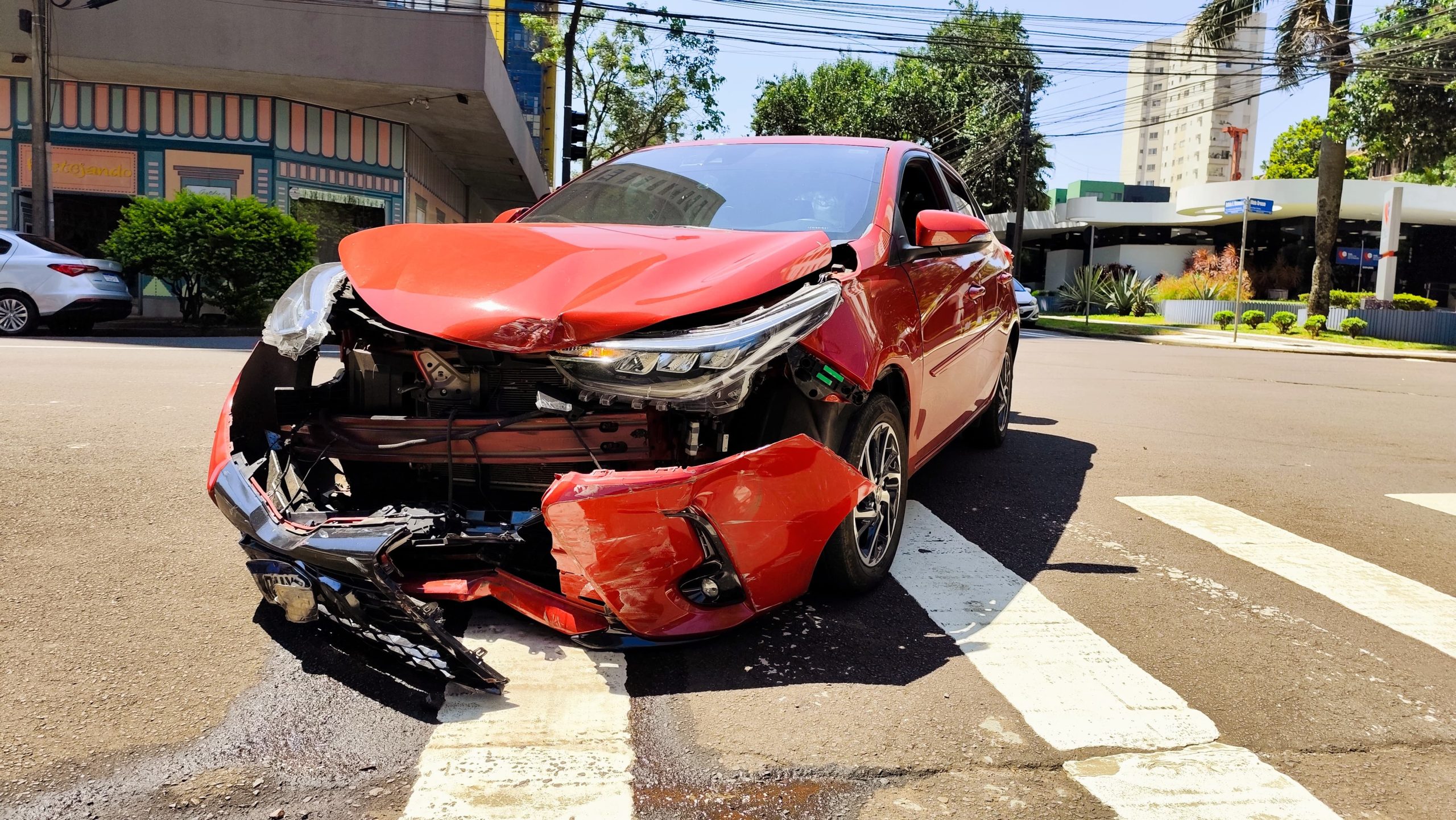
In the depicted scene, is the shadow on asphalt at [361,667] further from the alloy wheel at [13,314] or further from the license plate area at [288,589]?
the alloy wheel at [13,314]

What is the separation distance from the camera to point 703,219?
4.30 metres

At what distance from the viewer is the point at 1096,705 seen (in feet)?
9.94

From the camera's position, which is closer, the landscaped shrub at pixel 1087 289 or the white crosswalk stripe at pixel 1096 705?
the white crosswalk stripe at pixel 1096 705

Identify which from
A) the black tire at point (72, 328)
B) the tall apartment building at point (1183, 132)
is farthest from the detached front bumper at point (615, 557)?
the tall apartment building at point (1183, 132)

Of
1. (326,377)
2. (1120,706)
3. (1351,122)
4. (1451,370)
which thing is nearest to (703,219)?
(326,377)

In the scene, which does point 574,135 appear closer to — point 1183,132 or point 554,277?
point 554,277

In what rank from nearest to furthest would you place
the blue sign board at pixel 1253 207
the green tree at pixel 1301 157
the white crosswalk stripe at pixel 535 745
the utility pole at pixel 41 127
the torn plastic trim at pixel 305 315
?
the white crosswalk stripe at pixel 535 745 < the torn plastic trim at pixel 305 315 < the utility pole at pixel 41 127 < the blue sign board at pixel 1253 207 < the green tree at pixel 1301 157

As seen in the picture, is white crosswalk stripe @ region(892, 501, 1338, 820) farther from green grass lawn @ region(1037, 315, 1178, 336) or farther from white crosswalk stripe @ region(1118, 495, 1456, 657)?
green grass lawn @ region(1037, 315, 1178, 336)

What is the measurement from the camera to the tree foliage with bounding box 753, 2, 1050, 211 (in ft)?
151

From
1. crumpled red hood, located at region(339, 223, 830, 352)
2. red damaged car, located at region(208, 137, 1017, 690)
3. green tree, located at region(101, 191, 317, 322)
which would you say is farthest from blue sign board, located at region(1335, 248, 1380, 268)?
crumpled red hood, located at region(339, 223, 830, 352)

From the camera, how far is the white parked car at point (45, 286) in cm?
1436

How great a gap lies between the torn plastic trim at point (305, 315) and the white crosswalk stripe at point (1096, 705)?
7.33 feet

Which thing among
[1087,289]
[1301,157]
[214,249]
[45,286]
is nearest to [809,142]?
[45,286]

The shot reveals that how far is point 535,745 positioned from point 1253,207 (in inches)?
1444
